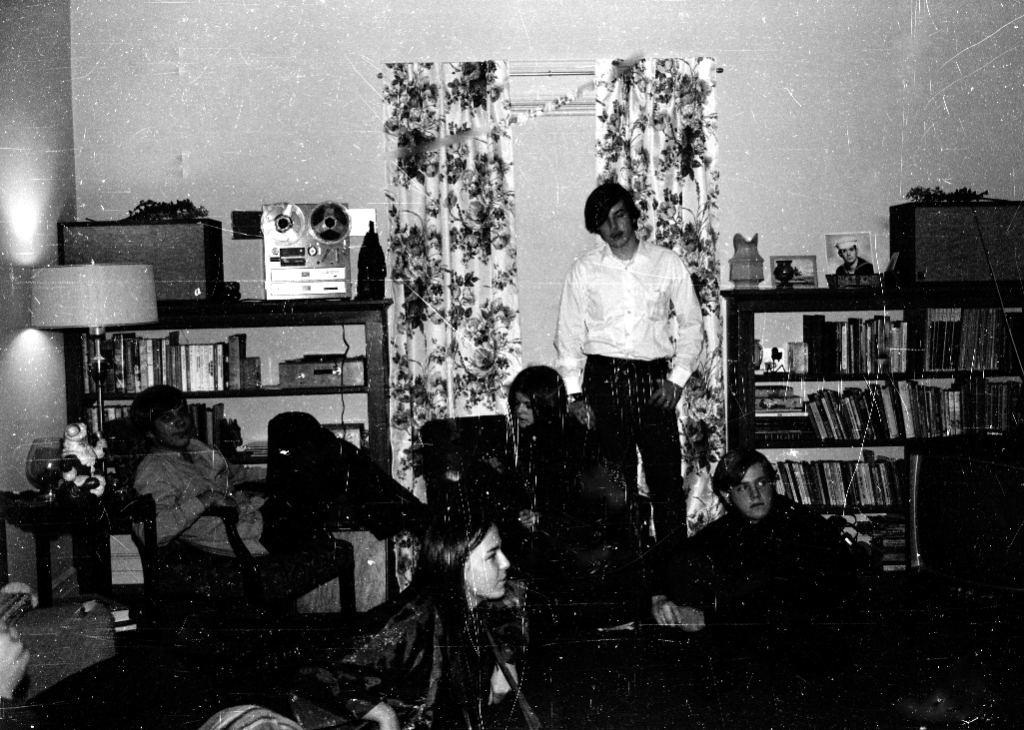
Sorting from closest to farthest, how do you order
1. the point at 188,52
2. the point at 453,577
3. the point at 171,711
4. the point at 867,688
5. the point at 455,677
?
the point at 453,577
the point at 455,677
the point at 171,711
the point at 867,688
the point at 188,52

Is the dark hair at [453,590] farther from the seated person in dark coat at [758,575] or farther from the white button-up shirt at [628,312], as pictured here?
the white button-up shirt at [628,312]

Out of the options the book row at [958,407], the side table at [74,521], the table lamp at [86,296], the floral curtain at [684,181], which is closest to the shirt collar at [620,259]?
the floral curtain at [684,181]

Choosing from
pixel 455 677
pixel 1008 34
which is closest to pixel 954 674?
pixel 455 677

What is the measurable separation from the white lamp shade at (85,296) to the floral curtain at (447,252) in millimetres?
997

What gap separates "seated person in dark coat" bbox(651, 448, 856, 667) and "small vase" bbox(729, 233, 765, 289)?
0.97m

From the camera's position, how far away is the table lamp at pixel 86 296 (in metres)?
2.60

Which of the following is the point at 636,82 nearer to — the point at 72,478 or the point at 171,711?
the point at 72,478

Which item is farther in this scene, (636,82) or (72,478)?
(636,82)

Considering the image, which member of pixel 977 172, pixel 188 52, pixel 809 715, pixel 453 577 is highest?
pixel 188 52

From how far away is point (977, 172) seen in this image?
3.24 meters

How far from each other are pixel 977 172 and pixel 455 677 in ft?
8.78

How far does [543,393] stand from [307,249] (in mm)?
1044

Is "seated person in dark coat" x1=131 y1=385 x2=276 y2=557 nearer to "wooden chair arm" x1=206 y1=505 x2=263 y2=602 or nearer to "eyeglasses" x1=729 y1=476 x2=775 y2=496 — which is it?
"wooden chair arm" x1=206 y1=505 x2=263 y2=602

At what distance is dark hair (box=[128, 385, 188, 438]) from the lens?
2.87 m
